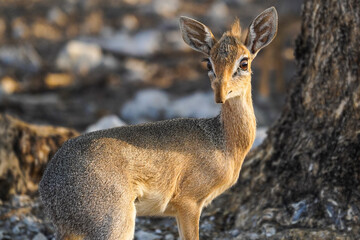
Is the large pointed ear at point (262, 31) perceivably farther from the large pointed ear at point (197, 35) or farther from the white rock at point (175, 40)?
the white rock at point (175, 40)

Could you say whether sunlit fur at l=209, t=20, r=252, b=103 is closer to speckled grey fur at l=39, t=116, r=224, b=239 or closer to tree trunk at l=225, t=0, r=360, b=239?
speckled grey fur at l=39, t=116, r=224, b=239

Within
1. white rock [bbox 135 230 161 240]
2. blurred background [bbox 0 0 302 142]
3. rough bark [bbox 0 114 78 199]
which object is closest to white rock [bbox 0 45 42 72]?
blurred background [bbox 0 0 302 142]

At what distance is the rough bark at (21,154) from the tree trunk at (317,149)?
2.22 m

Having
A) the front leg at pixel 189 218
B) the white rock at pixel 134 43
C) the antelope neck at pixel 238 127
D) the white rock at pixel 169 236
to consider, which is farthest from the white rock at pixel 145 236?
the white rock at pixel 134 43

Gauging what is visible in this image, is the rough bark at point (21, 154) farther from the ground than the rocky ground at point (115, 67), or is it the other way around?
the rocky ground at point (115, 67)

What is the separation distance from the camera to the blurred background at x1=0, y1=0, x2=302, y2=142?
1280 cm

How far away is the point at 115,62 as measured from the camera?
1611cm

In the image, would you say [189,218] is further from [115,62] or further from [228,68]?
[115,62]

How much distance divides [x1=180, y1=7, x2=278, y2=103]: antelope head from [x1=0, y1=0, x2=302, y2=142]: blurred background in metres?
3.04

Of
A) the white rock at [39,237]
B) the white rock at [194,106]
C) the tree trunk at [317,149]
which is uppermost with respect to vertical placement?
the white rock at [194,106]

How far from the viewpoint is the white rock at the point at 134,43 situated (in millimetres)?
16812

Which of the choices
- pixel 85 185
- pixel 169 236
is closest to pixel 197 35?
pixel 85 185

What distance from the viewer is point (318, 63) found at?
6699mm

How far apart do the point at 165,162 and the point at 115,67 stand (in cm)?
1037
